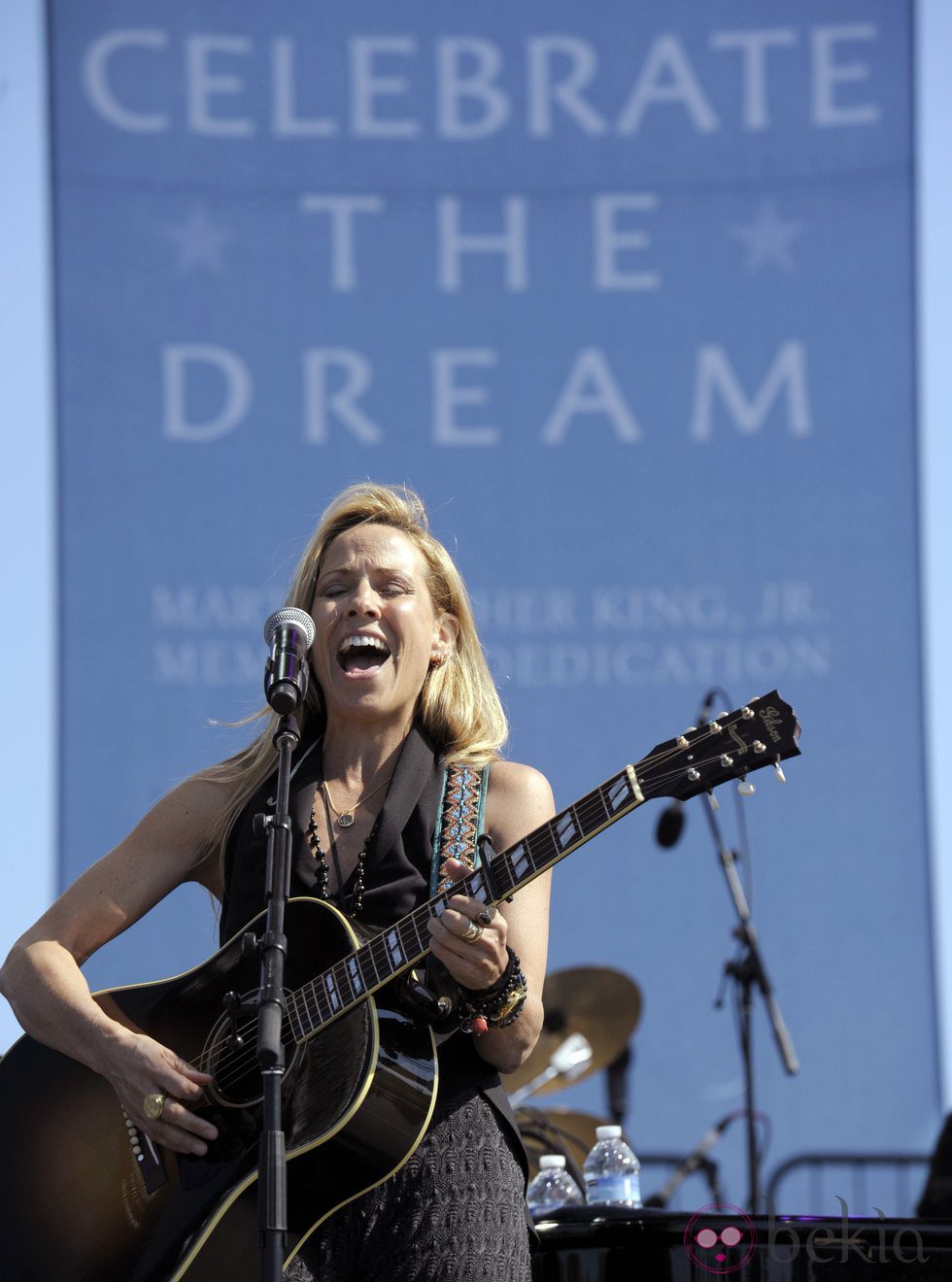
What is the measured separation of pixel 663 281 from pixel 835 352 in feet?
2.43

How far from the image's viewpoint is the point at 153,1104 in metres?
2.57

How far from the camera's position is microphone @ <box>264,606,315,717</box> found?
2.54 m

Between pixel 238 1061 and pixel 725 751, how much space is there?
94cm

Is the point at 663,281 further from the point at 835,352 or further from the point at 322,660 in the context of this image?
the point at 322,660

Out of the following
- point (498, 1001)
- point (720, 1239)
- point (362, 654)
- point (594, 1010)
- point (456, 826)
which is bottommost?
point (594, 1010)

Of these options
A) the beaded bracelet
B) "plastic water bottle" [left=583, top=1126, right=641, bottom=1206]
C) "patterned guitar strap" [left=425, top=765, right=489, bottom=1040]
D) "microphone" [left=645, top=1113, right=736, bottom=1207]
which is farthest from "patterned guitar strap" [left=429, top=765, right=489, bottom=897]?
"microphone" [left=645, top=1113, right=736, bottom=1207]

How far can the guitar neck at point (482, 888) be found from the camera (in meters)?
2.49

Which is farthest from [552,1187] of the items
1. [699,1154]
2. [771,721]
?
[699,1154]

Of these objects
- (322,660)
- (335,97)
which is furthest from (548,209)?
(322,660)

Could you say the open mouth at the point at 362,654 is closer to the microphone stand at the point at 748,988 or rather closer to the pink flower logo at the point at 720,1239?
the pink flower logo at the point at 720,1239

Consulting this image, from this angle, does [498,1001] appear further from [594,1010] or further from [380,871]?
[594,1010]

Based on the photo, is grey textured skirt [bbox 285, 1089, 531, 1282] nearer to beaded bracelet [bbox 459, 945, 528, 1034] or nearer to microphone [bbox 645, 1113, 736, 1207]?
beaded bracelet [bbox 459, 945, 528, 1034]

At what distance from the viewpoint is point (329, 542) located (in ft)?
10.1

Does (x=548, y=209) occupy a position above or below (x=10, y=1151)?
above
